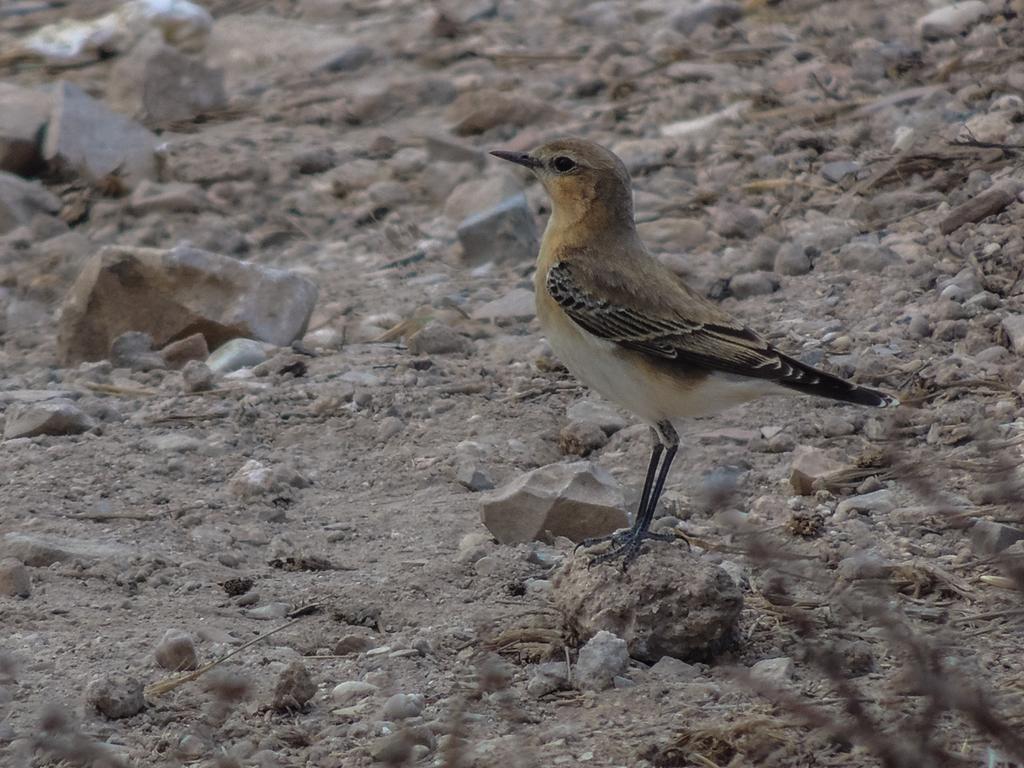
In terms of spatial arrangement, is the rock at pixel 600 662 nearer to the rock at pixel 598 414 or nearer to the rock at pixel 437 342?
the rock at pixel 598 414

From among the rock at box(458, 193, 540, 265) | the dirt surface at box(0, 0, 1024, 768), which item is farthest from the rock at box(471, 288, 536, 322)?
the rock at box(458, 193, 540, 265)

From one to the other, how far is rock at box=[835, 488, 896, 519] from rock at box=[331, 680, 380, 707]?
6.77ft

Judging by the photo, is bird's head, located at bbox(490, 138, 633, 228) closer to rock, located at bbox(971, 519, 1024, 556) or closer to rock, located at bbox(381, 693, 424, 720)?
rock, located at bbox(971, 519, 1024, 556)

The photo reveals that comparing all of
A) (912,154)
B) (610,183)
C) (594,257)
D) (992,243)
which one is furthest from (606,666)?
(912,154)

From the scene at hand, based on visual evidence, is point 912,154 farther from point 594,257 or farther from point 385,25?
point 385,25

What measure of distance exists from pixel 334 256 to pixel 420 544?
418 centimetres

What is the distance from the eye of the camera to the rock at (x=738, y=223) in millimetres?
9027

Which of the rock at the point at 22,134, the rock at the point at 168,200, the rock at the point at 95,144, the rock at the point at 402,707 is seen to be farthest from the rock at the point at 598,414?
the rock at the point at 22,134

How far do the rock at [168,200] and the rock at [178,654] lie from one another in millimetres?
5984

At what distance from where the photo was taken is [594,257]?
20.3 feet

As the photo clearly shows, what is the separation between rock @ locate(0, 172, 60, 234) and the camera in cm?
1049

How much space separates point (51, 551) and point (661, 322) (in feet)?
8.00

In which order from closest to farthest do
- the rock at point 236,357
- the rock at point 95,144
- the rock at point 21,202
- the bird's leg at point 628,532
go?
the bird's leg at point 628,532, the rock at point 236,357, the rock at point 21,202, the rock at point 95,144

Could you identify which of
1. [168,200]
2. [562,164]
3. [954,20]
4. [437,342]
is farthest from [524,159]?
[954,20]
